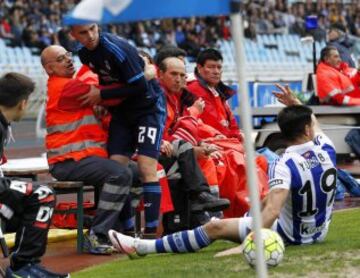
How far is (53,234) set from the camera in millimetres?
10617

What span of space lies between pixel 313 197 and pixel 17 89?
2.42m

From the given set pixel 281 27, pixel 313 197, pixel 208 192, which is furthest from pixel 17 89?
pixel 281 27

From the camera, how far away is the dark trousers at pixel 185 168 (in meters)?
10.6

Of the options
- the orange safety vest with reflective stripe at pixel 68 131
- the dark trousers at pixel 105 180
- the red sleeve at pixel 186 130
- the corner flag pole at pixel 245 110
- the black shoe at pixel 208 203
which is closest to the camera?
the corner flag pole at pixel 245 110

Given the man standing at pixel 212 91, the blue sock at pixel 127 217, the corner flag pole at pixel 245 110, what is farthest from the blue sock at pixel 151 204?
the corner flag pole at pixel 245 110

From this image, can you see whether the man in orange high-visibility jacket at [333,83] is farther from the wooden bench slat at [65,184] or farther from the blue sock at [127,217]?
the wooden bench slat at [65,184]

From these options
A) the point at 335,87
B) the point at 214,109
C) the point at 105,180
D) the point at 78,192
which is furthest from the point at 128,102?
the point at 335,87

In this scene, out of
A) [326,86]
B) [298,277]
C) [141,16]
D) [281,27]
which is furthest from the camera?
[281,27]

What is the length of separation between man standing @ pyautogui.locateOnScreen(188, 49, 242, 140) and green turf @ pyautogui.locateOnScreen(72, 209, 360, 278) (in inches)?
114

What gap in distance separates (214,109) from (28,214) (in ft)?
15.1

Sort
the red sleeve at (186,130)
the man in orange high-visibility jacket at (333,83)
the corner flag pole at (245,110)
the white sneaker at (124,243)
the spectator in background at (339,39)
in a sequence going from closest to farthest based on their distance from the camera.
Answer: the corner flag pole at (245,110) → the white sneaker at (124,243) → the red sleeve at (186,130) → the man in orange high-visibility jacket at (333,83) → the spectator in background at (339,39)

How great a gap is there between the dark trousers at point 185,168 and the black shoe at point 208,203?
0.07 metres

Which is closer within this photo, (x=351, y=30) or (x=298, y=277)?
(x=298, y=277)

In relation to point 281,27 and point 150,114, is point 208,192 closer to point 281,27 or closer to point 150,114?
point 150,114
